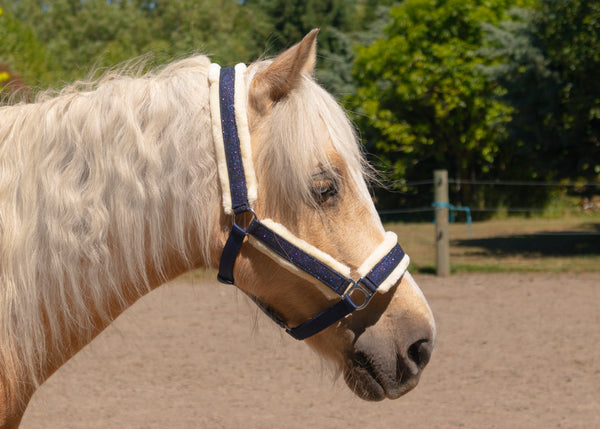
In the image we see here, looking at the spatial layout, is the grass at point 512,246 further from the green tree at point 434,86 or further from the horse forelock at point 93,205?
the horse forelock at point 93,205

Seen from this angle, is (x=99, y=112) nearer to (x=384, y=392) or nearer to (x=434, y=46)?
(x=384, y=392)

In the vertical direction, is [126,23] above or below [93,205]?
above

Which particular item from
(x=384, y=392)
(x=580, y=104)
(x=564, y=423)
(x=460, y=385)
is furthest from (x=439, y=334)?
(x=580, y=104)

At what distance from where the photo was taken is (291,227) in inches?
54.4

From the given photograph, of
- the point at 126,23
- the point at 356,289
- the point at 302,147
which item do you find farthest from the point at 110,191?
the point at 126,23

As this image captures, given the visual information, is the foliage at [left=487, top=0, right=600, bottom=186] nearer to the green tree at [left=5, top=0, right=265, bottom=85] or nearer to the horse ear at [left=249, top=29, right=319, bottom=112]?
the horse ear at [left=249, top=29, right=319, bottom=112]

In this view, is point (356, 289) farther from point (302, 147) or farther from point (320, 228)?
point (302, 147)

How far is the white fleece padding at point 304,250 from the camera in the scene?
1.36 metres

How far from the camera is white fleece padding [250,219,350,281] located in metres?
1.36

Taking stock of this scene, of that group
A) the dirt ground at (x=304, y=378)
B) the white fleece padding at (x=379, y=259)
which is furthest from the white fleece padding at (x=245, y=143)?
the dirt ground at (x=304, y=378)

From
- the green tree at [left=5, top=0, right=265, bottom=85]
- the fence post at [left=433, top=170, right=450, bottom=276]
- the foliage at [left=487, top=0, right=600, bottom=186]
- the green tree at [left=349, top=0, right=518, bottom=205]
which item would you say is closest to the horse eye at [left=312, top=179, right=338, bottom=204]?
the fence post at [left=433, top=170, right=450, bottom=276]

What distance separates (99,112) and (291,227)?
530mm

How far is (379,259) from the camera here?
1.40 metres

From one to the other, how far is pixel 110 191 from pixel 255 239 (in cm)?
35
